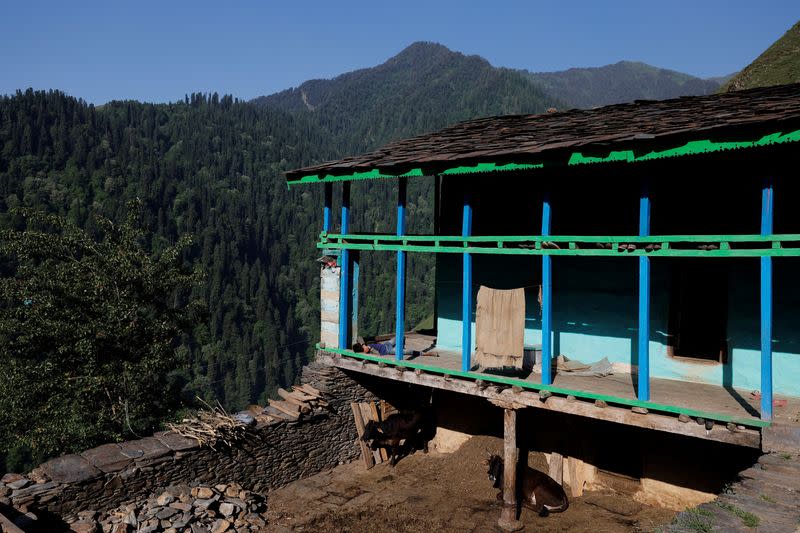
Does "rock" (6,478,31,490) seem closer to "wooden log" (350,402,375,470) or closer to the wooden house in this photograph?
the wooden house

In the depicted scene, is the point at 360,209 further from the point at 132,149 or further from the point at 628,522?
the point at 628,522

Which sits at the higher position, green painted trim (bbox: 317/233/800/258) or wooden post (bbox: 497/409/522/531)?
green painted trim (bbox: 317/233/800/258)

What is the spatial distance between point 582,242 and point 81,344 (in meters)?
15.3

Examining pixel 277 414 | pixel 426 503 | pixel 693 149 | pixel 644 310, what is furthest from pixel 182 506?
pixel 693 149

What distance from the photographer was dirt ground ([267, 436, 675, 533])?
1156cm

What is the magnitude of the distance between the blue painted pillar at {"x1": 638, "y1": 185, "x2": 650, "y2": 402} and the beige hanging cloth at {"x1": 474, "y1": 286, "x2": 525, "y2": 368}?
229 centimetres

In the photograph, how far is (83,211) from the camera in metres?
Result: 128

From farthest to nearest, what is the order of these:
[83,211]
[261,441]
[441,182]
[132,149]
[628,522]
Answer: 1. [132,149]
2. [83,211]
3. [441,182]
4. [261,441]
5. [628,522]

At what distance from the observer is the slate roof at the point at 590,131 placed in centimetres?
904

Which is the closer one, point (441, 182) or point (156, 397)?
point (441, 182)

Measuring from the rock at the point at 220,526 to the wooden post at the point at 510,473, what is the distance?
17.7ft

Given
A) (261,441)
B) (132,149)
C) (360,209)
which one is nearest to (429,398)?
(261,441)

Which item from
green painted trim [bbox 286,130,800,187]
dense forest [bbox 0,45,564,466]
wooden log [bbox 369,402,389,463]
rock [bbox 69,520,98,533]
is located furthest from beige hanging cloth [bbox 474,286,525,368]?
dense forest [bbox 0,45,564,466]

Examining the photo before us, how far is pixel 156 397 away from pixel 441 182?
488 inches
